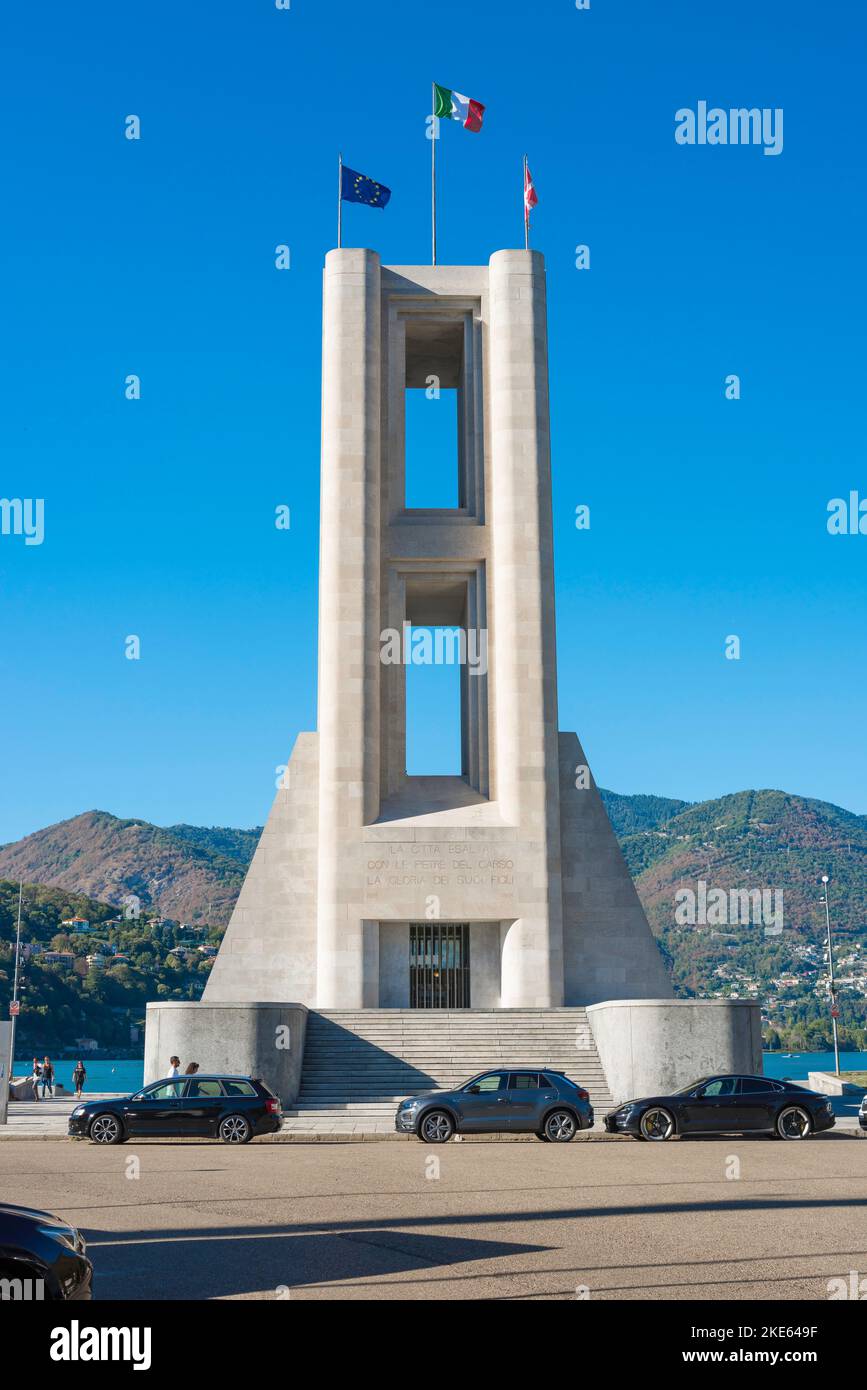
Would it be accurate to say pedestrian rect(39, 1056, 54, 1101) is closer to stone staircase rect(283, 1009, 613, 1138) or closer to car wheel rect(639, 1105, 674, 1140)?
stone staircase rect(283, 1009, 613, 1138)

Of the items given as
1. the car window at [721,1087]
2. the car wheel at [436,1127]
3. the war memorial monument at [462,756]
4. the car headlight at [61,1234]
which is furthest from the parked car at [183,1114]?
the car headlight at [61,1234]

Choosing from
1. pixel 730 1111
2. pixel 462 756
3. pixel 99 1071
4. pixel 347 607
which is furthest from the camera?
pixel 99 1071

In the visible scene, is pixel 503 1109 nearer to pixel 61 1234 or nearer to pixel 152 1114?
pixel 152 1114

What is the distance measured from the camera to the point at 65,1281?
8.53m

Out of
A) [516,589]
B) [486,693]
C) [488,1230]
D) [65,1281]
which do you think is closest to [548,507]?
[516,589]

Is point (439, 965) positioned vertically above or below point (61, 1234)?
above

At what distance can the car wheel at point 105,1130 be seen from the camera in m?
26.5

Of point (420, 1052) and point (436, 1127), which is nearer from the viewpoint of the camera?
point (436, 1127)

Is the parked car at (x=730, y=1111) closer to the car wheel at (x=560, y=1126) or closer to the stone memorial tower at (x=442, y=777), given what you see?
the car wheel at (x=560, y=1126)

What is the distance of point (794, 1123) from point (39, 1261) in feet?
71.6

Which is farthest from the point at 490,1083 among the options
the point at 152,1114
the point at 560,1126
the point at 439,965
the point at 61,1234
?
the point at 61,1234

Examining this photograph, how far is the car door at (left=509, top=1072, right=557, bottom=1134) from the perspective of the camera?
1072 inches

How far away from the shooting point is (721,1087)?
27141 mm
